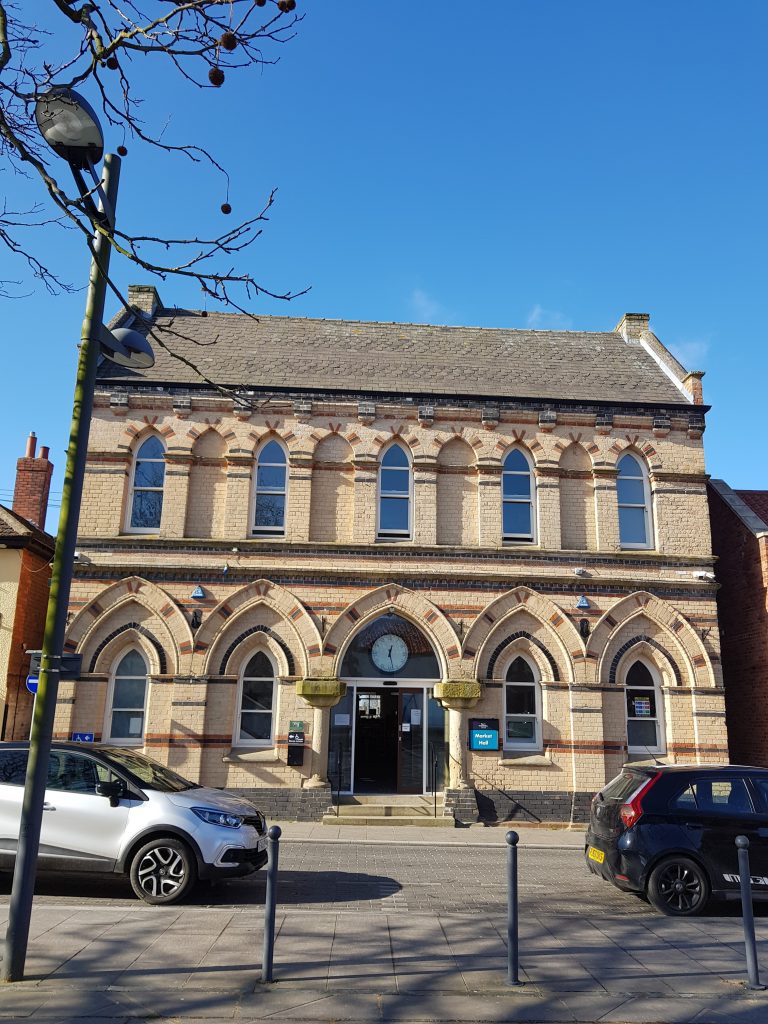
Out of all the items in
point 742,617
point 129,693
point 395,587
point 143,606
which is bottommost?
point 129,693

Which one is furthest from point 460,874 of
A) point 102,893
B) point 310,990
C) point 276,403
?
point 276,403

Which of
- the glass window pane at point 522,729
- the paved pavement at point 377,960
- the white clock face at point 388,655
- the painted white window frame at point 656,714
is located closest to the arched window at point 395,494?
the white clock face at point 388,655

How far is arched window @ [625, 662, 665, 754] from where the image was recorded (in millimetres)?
16031

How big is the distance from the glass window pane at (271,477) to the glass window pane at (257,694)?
13.4ft

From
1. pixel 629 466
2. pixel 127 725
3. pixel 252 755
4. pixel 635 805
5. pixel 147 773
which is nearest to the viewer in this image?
pixel 635 805

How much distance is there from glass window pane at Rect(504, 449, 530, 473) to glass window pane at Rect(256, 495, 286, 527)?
16.2ft

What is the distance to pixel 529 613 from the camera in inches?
635

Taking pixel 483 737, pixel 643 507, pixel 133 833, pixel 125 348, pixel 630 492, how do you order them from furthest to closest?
1. pixel 630 492
2. pixel 643 507
3. pixel 483 737
4. pixel 133 833
5. pixel 125 348

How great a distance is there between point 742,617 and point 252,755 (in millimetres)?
10814

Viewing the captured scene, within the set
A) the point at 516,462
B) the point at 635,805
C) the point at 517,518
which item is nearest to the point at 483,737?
the point at 517,518

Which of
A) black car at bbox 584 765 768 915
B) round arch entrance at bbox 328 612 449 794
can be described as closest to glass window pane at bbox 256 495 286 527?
round arch entrance at bbox 328 612 449 794

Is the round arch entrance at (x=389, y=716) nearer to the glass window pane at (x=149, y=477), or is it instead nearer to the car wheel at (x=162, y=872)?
the glass window pane at (x=149, y=477)

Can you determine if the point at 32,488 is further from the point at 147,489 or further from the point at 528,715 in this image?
the point at 528,715

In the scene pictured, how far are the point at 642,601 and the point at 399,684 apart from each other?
5.31 m
